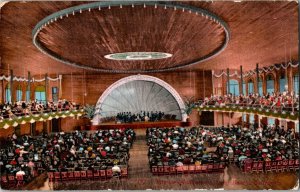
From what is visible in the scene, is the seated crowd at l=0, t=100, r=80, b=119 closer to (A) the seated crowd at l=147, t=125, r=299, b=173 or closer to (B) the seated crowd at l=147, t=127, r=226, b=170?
(A) the seated crowd at l=147, t=125, r=299, b=173

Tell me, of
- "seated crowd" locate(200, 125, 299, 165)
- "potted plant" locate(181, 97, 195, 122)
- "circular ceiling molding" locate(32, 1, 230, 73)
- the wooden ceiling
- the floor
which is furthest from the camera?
"potted plant" locate(181, 97, 195, 122)

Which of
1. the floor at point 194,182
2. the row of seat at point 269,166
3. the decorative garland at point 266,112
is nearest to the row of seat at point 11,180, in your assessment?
the floor at point 194,182

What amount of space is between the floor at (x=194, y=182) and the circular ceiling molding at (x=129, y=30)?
6415mm

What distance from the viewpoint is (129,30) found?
13.4m

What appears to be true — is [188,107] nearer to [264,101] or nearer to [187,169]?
[264,101]

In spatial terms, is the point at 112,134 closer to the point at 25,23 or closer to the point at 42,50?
the point at 42,50

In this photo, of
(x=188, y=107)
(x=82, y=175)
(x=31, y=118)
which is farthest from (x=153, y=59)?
(x=82, y=175)

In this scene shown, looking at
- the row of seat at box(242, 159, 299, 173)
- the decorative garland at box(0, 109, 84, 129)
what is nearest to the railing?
the row of seat at box(242, 159, 299, 173)

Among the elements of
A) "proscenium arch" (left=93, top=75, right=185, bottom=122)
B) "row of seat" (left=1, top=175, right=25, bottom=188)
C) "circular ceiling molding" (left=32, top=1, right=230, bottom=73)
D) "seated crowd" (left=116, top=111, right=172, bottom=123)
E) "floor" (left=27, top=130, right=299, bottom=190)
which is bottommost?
"floor" (left=27, top=130, right=299, bottom=190)

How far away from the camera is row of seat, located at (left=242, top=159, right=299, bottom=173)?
1548 centimetres

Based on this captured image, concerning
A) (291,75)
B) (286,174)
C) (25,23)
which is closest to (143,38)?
(25,23)

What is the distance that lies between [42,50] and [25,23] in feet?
17.2

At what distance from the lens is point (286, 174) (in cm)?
1520

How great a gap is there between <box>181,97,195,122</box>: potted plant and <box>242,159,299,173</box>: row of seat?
15886 millimetres
